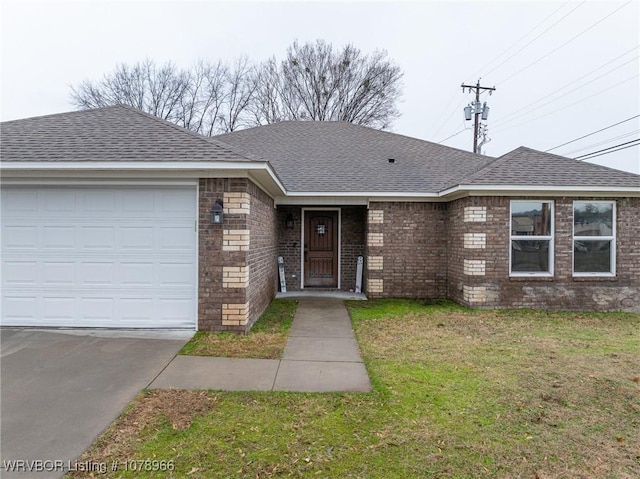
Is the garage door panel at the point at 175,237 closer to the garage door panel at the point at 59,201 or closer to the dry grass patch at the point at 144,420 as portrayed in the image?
the garage door panel at the point at 59,201

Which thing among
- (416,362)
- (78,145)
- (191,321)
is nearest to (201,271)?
(191,321)

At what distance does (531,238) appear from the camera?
314 inches

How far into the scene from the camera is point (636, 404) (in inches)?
139

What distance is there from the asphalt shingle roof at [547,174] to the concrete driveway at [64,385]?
687 cm

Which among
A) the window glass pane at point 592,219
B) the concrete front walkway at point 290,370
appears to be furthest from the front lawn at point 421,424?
the window glass pane at point 592,219

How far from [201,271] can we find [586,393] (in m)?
5.26

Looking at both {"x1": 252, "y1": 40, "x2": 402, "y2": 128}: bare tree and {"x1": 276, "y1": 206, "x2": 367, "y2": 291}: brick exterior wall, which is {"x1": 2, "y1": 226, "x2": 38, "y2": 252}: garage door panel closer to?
{"x1": 276, "y1": 206, "x2": 367, "y2": 291}: brick exterior wall

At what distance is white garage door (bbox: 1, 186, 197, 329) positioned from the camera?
19.3 ft

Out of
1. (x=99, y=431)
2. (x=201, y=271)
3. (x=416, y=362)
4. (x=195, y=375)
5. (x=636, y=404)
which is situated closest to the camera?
(x=99, y=431)

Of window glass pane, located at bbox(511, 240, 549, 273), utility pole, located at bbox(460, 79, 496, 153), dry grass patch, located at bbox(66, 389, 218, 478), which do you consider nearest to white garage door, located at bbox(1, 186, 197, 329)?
dry grass patch, located at bbox(66, 389, 218, 478)

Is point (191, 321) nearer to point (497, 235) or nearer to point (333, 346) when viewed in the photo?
point (333, 346)

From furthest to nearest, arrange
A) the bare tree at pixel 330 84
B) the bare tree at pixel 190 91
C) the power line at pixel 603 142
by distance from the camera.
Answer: the bare tree at pixel 190 91 → the bare tree at pixel 330 84 → the power line at pixel 603 142

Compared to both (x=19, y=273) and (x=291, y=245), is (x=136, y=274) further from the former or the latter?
(x=291, y=245)

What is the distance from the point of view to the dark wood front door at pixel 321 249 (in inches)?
414
